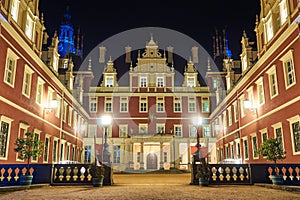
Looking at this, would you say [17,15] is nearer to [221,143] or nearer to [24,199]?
[24,199]

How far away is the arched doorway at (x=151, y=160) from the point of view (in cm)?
3600

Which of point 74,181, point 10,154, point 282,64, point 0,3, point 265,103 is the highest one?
point 0,3

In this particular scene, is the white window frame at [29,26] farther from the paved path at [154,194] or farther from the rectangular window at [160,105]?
the rectangular window at [160,105]

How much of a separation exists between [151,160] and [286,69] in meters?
25.0

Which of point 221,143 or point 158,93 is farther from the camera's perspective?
point 158,93

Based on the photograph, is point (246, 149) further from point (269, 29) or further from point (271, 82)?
point (269, 29)

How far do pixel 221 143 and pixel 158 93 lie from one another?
1104 cm

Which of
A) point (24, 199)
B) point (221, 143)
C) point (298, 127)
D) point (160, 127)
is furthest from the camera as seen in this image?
point (160, 127)

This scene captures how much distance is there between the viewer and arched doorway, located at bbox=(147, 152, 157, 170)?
36.0 meters

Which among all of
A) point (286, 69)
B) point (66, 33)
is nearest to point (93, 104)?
point (286, 69)

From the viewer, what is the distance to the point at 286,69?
14.5 metres

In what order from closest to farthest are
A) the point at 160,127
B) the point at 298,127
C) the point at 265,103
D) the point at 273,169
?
the point at 273,169, the point at 298,127, the point at 265,103, the point at 160,127

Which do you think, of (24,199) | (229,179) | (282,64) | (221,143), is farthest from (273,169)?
(221,143)

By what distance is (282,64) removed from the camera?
14.8m
